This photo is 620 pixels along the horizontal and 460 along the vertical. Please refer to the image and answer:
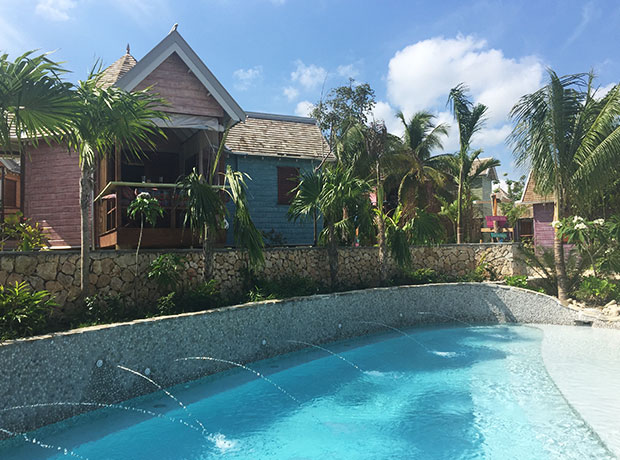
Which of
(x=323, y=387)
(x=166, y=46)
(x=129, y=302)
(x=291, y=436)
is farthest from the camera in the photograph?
(x=166, y=46)

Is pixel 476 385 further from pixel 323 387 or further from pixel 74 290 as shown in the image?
pixel 74 290

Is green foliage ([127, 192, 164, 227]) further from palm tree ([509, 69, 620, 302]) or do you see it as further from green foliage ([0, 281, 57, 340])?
palm tree ([509, 69, 620, 302])

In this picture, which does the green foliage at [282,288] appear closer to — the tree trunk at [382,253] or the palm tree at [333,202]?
the palm tree at [333,202]

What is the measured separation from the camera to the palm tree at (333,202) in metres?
12.9

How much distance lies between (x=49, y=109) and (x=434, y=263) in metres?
14.8

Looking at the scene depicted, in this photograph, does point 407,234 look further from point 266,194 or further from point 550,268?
point 550,268

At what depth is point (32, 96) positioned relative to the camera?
268 inches

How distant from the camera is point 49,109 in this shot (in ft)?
23.4

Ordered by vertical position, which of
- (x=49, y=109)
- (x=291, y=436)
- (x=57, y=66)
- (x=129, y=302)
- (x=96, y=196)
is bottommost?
(x=291, y=436)

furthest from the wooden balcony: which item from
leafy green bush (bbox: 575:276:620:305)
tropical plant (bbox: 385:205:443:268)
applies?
leafy green bush (bbox: 575:276:620:305)

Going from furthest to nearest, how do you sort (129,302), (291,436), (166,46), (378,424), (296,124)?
(296,124), (166,46), (129,302), (378,424), (291,436)

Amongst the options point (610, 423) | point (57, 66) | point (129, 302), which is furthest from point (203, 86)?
point (610, 423)

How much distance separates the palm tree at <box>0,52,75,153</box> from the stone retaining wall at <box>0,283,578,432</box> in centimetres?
360

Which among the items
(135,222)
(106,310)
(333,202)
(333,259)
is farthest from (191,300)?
Answer: (333,259)
